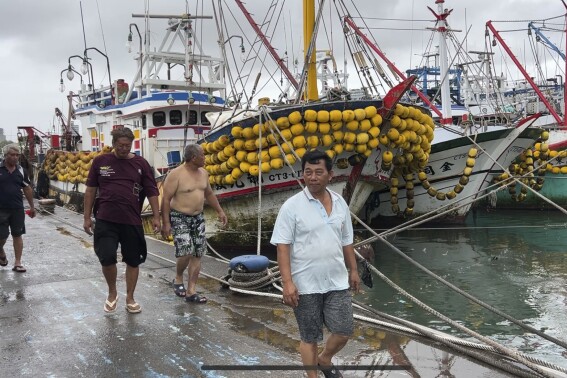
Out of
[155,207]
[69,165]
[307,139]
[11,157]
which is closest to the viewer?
[155,207]

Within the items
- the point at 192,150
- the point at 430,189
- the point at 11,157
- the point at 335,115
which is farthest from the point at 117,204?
the point at 430,189

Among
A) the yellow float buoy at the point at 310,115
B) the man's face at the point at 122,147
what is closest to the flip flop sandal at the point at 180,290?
the man's face at the point at 122,147

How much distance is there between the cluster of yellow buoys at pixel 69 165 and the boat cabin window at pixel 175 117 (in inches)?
89.9

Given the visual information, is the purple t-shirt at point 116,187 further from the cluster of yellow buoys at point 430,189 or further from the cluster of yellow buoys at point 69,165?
the cluster of yellow buoys at point 69,165

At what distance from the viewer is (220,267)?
7281 millimetres

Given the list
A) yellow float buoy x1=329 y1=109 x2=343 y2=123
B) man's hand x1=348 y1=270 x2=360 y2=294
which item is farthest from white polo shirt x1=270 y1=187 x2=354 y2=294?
yellow float buoy x1=329 y1=109 x2=343 y2=123

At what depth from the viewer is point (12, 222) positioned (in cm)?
668

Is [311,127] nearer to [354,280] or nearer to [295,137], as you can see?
[295,137]

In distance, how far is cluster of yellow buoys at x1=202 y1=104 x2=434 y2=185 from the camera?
9070 millimetres

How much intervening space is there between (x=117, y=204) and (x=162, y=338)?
3.92 feet

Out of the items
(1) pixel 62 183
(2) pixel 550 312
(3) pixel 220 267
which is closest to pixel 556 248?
(2) pixel 550 312

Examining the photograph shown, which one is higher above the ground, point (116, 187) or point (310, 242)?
point (116, 187)

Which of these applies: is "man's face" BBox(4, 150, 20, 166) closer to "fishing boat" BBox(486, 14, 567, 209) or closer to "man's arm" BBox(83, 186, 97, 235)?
"man's arm" BBox(83, 186, 97, 235)

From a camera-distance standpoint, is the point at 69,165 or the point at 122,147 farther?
the point at 69,165
